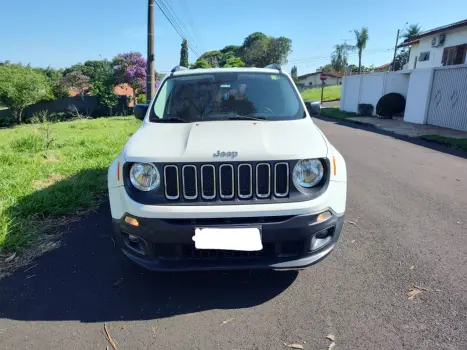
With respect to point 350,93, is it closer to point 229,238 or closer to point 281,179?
point 281,179

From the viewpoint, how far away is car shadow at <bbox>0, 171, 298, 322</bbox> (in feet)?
8.21

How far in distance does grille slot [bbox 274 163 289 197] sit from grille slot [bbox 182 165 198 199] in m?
0.59

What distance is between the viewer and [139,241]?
8.19 ft

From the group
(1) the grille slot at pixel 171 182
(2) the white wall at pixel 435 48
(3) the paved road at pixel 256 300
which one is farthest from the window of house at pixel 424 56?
(1) the grille slot at pixel 171 182

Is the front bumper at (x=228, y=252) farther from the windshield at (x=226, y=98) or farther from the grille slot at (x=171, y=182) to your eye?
the windshield at (x=226, y=98)

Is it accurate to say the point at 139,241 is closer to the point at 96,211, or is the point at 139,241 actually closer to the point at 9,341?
the point at 9,341

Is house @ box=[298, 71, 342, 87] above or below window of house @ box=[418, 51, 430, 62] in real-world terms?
above

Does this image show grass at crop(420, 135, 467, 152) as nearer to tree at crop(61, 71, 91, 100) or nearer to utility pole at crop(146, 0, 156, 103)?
utility pole at crop(146, 0, 156, 103)

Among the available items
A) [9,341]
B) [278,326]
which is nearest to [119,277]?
[9,341]

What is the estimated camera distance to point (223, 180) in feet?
8.06

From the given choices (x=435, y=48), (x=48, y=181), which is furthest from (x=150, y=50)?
(x=435, y=48)

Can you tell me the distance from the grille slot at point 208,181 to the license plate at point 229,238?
0.26 m

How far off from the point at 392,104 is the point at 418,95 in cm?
260

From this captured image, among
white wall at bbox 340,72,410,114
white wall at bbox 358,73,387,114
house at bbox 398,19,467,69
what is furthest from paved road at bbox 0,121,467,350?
house at bbox 398,19,467,69
